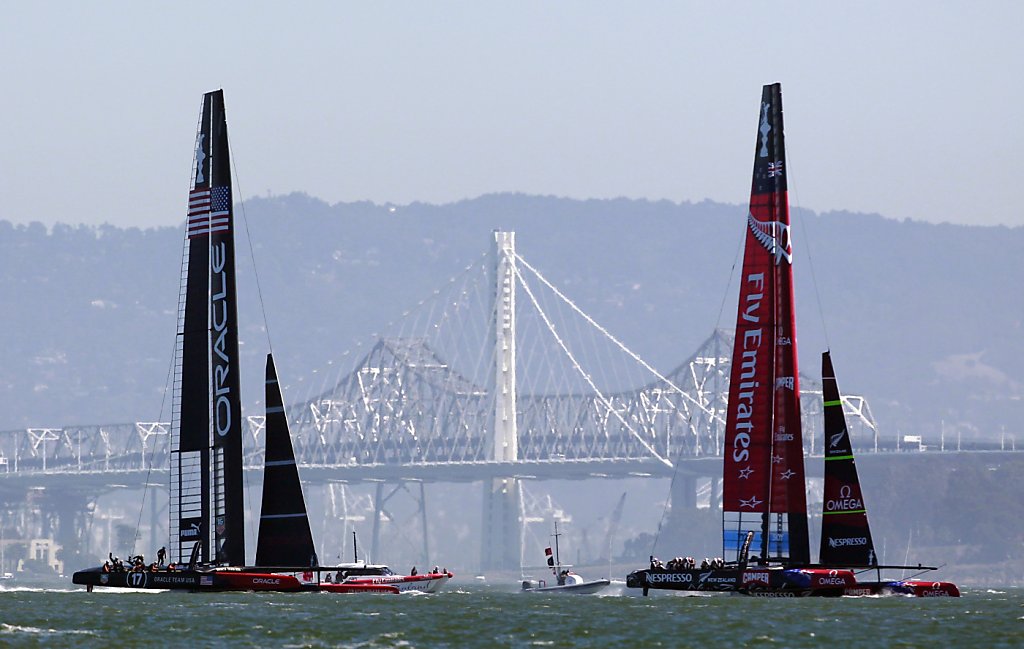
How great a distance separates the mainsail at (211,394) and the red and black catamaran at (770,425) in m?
10.1

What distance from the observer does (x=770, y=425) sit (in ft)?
189

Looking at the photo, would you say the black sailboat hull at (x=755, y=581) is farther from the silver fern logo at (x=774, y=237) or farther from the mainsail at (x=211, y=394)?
the mainsail at (x=211, y=394)

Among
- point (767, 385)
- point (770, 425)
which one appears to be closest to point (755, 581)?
point (770, 425)

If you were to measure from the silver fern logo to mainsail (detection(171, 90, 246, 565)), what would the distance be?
498 inches

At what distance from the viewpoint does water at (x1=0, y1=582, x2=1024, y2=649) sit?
4559cm

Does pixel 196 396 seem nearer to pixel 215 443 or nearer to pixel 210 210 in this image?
pixel 215 443

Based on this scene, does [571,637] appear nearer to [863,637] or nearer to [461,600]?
[863,637]

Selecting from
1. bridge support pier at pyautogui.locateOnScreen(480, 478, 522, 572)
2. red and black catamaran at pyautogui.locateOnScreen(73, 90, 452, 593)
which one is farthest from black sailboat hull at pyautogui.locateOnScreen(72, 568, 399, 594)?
bridge support pier at pyautogui.locateOnScreen(480, 478, 522, 572)

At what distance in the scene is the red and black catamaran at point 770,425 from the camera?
57.4m

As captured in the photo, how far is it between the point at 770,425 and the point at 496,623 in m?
8.80

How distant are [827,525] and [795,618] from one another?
6349 mm

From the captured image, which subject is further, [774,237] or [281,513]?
[281,513]

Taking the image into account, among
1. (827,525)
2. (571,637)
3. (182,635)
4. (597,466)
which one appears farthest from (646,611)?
A: (597,466)

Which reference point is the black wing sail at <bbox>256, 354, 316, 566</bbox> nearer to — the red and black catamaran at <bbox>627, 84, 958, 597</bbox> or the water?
the water
